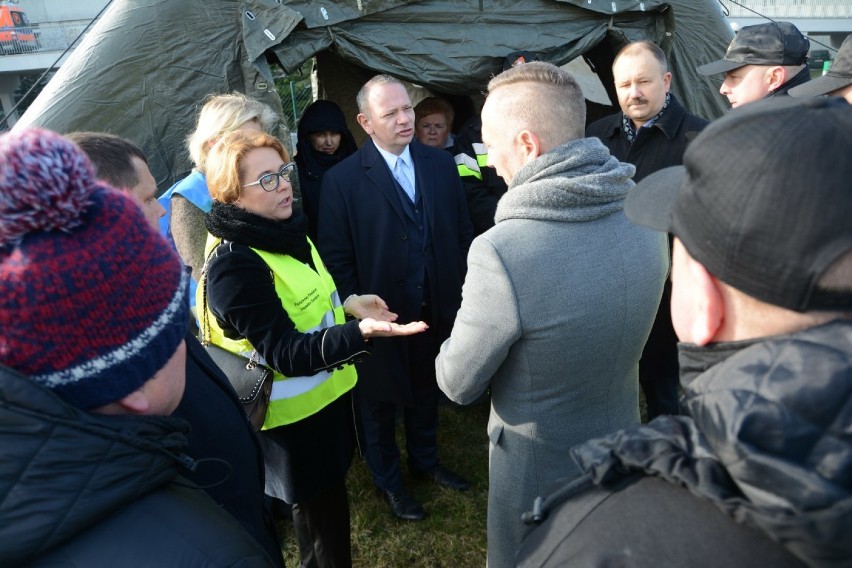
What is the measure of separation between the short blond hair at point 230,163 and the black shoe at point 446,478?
218 centimetres

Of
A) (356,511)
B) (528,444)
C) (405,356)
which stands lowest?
(356,511)

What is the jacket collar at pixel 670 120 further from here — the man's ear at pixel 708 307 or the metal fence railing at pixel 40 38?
the metal fence railing at pixel 40 38

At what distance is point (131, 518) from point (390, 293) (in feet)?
8.03

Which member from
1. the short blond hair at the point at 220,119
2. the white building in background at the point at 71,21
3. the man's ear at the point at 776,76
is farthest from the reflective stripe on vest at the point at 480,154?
the white building in background at the point at 71,21

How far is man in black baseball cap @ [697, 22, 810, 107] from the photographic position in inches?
127

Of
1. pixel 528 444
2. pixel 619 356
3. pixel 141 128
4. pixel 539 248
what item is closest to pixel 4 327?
pixel 539 248

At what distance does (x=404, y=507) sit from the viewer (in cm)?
322

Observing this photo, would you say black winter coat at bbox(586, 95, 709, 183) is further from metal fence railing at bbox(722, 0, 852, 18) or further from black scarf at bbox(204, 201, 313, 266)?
metal fence railing at bbox(722, 0, 852, 18)

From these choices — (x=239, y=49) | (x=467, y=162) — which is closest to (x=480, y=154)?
(x=467, y=162)

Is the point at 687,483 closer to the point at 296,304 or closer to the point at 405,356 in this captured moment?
the point at 296,304

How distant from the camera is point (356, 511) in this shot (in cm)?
329

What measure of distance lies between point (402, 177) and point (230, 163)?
1.50 meters

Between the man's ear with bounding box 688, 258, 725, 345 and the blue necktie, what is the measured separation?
2640mm

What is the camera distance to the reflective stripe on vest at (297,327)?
2.05 m
